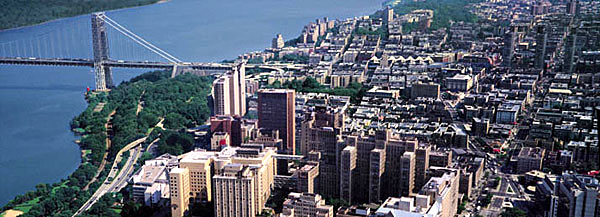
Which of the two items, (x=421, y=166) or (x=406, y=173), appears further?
(x=421, y=166)

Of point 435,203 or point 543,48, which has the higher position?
→ point 543,48

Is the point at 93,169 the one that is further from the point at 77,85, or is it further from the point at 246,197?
the point at 77,85

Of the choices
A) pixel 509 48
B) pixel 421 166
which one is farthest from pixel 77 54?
Result: pixel 421 166

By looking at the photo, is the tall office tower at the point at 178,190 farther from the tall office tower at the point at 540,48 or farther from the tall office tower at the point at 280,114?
the tall office tower at the point at 540,48

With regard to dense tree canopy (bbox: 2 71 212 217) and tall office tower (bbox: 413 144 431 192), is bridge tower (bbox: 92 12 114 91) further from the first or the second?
tall office tower (bbox: 413 144 431 192)

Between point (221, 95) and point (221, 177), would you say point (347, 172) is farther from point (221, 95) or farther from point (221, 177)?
point (221, 95)

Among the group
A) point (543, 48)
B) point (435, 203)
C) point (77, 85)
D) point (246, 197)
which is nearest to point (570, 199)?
point (435, 203)

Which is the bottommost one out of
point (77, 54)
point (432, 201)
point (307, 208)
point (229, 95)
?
point (307, 208)
